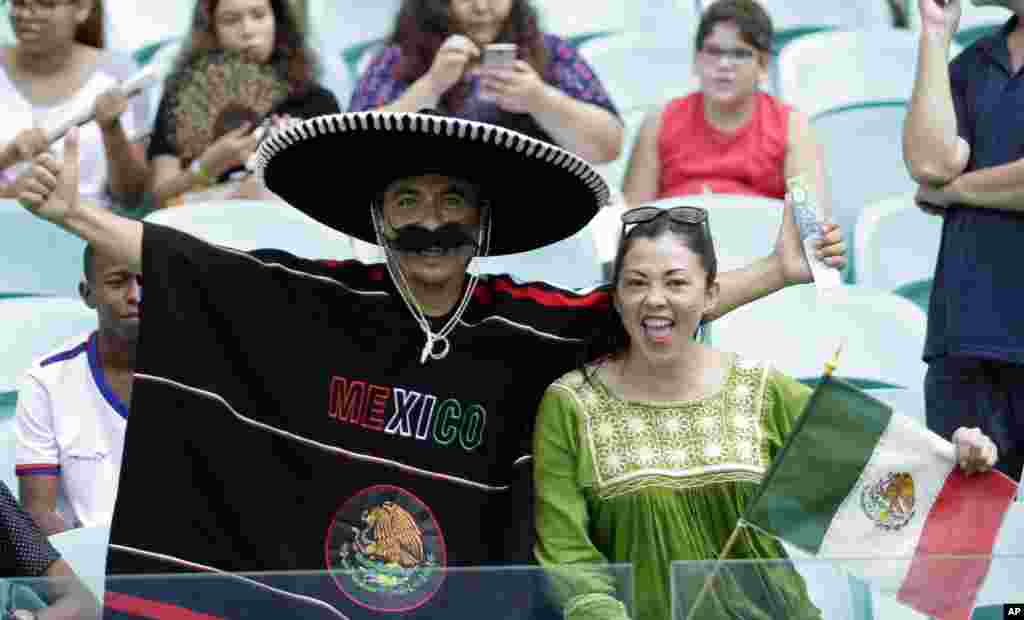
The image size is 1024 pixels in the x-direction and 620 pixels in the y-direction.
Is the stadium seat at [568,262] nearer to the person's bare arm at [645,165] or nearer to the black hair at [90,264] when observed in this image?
the person's bare arm at [645,165]

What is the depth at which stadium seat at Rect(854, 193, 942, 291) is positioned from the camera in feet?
19.3

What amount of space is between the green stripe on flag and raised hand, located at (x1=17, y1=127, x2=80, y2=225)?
1358mm

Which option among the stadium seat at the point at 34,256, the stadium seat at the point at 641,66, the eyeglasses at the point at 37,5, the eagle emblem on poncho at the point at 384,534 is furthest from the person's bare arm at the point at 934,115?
the stadium seat at the point at 641,66

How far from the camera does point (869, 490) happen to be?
11.6 ft

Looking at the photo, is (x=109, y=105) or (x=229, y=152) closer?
(x=109, y=105)

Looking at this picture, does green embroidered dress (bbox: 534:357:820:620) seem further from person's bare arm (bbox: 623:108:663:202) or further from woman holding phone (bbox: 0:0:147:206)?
woman holding phone (bbox: 0:0:147:206)

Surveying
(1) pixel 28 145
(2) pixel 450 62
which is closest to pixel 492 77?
(2) pixel 450 62

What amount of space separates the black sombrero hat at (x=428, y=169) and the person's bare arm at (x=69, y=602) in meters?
1.10

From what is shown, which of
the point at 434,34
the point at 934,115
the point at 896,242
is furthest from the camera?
the point at 896,242

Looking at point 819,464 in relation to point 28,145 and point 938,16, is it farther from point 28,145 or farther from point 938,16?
point 28,145

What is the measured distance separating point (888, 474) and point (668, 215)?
0.65 meters

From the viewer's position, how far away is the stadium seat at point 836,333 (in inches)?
197

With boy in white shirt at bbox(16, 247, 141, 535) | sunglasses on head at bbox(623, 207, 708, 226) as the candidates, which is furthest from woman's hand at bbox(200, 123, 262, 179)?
sunglasses on head at bbox(623, 207, 708, 226)

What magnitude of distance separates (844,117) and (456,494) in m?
3.27
